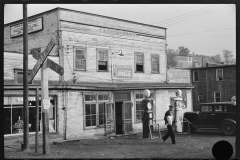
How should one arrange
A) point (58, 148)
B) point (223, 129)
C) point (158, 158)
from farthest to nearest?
point (223, 129), point (58, 148), point (158, 158)

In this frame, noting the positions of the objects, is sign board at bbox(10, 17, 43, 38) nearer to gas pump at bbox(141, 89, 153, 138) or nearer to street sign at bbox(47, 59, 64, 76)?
street sign at bbox(47, 59, 64, 76)

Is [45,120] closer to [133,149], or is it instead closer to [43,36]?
[133,149]

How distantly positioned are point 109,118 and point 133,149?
3164mm

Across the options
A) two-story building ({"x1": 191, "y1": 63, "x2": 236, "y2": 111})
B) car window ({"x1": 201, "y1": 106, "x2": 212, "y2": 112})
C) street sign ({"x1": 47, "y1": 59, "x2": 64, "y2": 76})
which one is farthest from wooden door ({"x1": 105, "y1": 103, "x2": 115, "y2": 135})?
street sign ({"x1": 47, "y1": 59, "x2": 64, "y2": 76})

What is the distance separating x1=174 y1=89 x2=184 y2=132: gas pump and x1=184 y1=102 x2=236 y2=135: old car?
1.54 ft

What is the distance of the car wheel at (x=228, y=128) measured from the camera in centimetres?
899

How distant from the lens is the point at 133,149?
7.79 m

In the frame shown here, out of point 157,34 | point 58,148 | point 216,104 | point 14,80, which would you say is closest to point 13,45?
point 14,80

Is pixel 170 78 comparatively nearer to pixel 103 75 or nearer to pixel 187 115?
pixel 187 115

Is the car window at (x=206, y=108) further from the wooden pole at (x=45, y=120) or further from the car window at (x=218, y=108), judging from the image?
the wooden pole at (x=45, y=120)

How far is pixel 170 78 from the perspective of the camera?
1161 cm

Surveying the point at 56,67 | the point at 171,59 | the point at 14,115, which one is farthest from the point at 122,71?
the point at 14,115

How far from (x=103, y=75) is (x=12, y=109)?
3.70 m

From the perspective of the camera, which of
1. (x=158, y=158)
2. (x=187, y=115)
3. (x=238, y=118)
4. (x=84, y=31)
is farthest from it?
(x=187, y=115)
